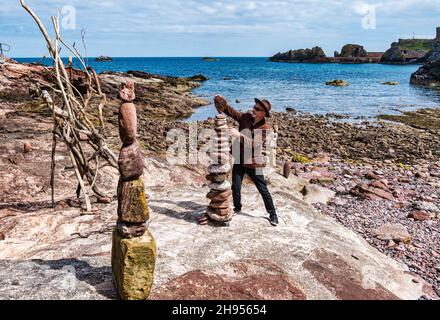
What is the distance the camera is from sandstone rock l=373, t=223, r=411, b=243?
10.2 metres

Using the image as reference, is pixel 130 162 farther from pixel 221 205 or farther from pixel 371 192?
pixel 371 192

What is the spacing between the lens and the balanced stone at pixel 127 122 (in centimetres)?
482

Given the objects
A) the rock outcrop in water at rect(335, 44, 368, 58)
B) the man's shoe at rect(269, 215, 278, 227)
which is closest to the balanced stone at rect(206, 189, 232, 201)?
the man's shoe at rect(269, 215, 278, 227)

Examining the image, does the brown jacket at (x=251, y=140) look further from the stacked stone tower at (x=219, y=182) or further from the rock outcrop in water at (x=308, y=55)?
the rock outcrop in water at (x=308, y=55)

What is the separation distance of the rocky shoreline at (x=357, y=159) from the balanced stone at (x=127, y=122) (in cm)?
468

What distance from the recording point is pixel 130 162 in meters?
4.89

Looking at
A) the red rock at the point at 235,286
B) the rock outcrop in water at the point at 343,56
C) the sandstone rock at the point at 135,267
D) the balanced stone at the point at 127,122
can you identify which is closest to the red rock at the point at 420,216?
the red rock at the point at 235,286

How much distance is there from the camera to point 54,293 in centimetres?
525

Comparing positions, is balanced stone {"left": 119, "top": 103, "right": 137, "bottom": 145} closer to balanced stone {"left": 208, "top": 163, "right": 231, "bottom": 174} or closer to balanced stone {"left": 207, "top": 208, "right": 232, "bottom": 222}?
balanced stone {"left": 208, "top": 163, "right": 231, "bottom": 174}

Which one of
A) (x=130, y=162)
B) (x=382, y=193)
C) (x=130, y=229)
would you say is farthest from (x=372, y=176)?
(x=130, y=162)

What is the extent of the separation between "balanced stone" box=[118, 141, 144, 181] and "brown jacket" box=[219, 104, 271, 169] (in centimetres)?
347

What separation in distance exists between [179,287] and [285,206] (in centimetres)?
461

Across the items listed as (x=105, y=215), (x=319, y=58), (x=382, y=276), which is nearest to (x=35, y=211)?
(x=105, y=215)
